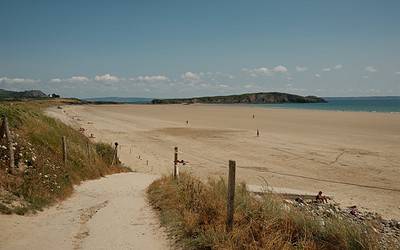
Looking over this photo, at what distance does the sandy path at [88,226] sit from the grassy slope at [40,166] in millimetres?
A: 497

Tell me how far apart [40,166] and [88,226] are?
3.69 m

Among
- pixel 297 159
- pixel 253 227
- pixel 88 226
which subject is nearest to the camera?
pixel 253 227

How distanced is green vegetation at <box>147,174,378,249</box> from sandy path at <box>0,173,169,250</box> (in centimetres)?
47

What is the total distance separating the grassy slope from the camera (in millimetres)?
9031

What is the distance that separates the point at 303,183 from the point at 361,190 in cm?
234

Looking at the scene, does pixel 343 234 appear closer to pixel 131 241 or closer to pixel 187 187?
pixel 131 241

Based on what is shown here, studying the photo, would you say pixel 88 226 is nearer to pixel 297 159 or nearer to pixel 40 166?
pixel 40 166

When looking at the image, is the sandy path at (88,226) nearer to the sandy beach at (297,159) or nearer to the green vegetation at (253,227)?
the green vegetation at (253,227)

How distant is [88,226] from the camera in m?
7.64

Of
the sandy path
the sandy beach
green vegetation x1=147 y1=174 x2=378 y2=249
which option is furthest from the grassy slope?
the sandy beach

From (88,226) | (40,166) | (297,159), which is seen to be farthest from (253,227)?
(297,159)

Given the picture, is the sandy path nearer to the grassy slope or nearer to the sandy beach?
the grassy slope

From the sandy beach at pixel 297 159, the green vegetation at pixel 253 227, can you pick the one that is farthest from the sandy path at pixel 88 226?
the sandy beach at pixel 297 159

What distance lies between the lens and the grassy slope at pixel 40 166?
9031 millimetres
